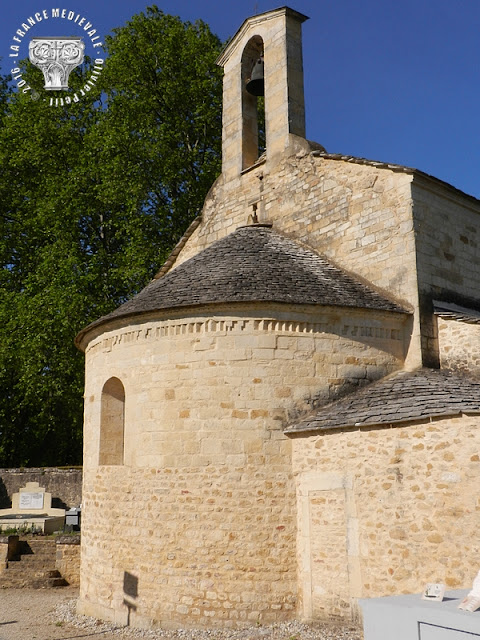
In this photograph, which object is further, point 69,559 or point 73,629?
point 69,559

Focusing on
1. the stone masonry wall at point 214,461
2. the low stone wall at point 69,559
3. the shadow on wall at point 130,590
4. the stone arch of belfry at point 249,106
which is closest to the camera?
the stone masonry wall at point 214,461

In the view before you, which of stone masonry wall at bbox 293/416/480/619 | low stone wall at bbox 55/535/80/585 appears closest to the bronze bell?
stone masonry wall at bbox 293/416/480/619

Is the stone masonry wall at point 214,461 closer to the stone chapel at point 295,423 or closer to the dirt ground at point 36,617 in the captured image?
the stone chapel at point 295,423

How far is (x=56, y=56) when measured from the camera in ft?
65.4

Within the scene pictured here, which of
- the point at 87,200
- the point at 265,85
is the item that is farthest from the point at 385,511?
the point at 87,200

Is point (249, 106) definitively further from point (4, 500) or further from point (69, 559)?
point (4, 500)

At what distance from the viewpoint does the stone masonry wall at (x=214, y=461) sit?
8.80 meters

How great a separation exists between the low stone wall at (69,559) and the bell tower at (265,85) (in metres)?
8.31

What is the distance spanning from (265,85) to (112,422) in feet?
25.5

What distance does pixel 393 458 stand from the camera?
807cm

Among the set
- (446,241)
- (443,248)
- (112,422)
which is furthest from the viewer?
(446,241)

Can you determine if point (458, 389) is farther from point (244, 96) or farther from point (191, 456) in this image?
point (244, 96)

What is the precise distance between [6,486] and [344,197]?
12479mm

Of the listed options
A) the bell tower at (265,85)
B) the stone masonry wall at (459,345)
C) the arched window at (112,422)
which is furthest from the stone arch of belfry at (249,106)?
the stone masonry wall at (459,345)
